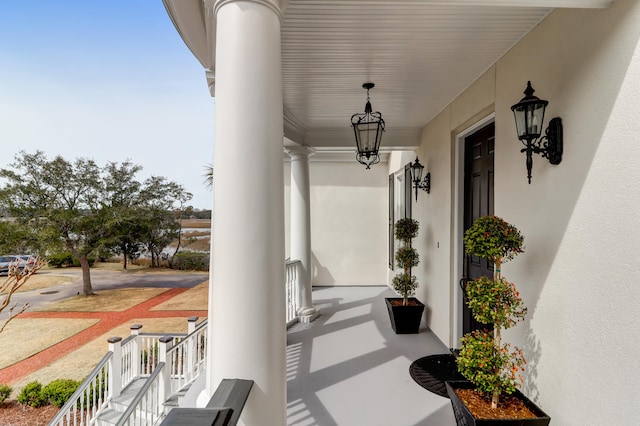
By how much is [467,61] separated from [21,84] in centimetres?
1471

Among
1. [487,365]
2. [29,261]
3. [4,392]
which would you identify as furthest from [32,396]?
[487,365]

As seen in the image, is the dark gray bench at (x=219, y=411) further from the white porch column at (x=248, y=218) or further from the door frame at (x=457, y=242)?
the door frame at (x=457, y=242)

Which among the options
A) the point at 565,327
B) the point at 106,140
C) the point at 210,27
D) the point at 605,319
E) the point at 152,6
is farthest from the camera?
the point at 106,140

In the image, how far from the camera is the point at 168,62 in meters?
11.6

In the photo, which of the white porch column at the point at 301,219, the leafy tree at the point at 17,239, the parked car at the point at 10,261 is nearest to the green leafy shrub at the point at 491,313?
the white porch column at the point at 301,219

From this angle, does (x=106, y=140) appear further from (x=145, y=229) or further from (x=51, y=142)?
(x=145, y=229)

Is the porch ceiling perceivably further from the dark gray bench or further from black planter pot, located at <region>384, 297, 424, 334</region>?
black planter pot, located at <region>384, 297, 424, 334</region>

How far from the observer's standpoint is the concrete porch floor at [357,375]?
240 centimetres

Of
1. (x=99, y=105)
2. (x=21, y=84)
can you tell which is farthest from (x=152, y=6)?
(x=99, y=105)

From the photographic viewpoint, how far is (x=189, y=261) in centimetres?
1096

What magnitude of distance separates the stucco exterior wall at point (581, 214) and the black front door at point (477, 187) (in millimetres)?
517

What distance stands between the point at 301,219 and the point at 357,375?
2.61 metres

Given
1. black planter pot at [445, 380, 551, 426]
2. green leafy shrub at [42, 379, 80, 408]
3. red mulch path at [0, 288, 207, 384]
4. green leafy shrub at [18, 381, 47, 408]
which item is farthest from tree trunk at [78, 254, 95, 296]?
black planter pot at [445, 380, 551, 426]

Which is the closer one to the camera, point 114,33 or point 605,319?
point 605,319
